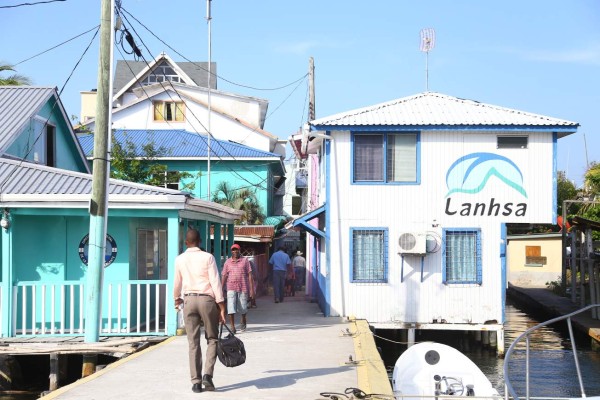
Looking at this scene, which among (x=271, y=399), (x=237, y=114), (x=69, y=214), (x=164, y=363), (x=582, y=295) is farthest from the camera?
(x=237, y=114)

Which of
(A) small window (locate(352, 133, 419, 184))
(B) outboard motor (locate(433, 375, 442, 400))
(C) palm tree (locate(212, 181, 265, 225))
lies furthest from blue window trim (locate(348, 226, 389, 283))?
(C) palm tree (locate(212, 181, 265, 225))

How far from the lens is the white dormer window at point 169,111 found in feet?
155

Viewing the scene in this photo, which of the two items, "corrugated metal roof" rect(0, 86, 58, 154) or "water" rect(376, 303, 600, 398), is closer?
"water" rect(376, 303, 600, 398)

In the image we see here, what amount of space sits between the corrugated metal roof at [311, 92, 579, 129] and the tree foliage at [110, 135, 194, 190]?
48.9 ft

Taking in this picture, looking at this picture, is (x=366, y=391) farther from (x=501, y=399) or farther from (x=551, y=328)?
(x=551, y=328)

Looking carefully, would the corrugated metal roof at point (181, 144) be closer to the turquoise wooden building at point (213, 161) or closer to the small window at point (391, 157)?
the turquoise wooden building at point (213, 161)

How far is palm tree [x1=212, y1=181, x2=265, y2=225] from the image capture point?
40156mm

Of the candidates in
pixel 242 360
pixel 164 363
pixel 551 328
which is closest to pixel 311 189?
pixel 551 328

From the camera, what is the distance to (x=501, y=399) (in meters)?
12.1

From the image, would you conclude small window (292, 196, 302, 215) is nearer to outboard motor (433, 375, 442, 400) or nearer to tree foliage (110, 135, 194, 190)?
tree foliage (110, 135, 194, 190)

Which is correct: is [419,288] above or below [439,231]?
below

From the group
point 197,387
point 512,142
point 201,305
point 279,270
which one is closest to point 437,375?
point 197,387

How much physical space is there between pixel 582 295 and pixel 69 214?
18.4 meters

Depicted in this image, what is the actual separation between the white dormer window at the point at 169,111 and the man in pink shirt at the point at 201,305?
37168 mm
